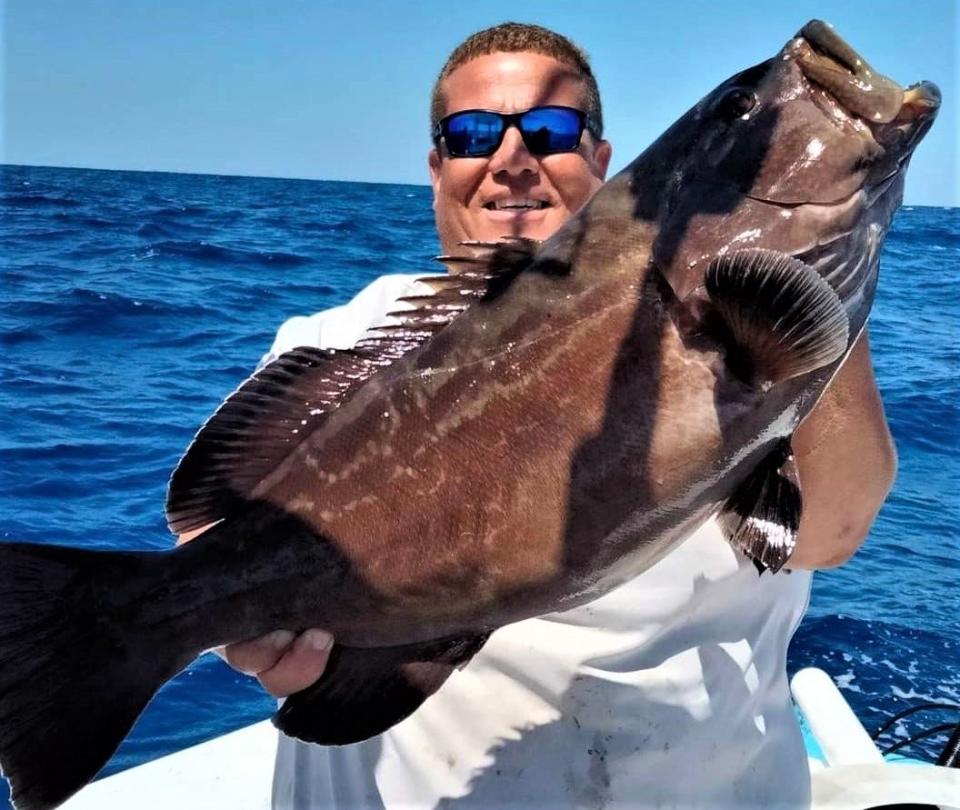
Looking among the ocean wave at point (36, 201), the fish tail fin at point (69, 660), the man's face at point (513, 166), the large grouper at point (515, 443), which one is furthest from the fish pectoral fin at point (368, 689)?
the ocean wave at point (36, 201)

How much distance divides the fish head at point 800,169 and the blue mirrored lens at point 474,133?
4.44 ft

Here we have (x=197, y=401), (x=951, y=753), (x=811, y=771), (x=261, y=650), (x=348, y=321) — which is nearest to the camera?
(x=261, y=650)

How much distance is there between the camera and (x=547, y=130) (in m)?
3.28

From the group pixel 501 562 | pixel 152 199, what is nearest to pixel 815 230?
pixel 501 562

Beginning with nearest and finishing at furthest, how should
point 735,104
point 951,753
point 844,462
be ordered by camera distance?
1. point 735,104
2. point 844,462
3. point 951,753

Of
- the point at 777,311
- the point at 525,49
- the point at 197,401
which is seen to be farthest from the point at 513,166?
the point at 197,401

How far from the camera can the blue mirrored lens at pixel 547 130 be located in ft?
10.7

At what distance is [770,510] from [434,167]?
2153mm

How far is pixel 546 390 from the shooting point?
6.50 feet

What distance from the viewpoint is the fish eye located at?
2.02m

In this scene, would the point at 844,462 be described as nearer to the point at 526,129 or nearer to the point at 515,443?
the point at 515,443

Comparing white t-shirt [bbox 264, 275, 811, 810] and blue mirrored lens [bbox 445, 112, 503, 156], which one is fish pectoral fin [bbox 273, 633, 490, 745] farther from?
blue mirrored lens [bbox 445, 112, 503, 156]

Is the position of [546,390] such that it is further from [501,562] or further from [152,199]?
[152,199]

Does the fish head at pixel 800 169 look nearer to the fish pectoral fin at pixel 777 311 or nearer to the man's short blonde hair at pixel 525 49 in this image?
the fish pectoral fin at pixel 777 311
